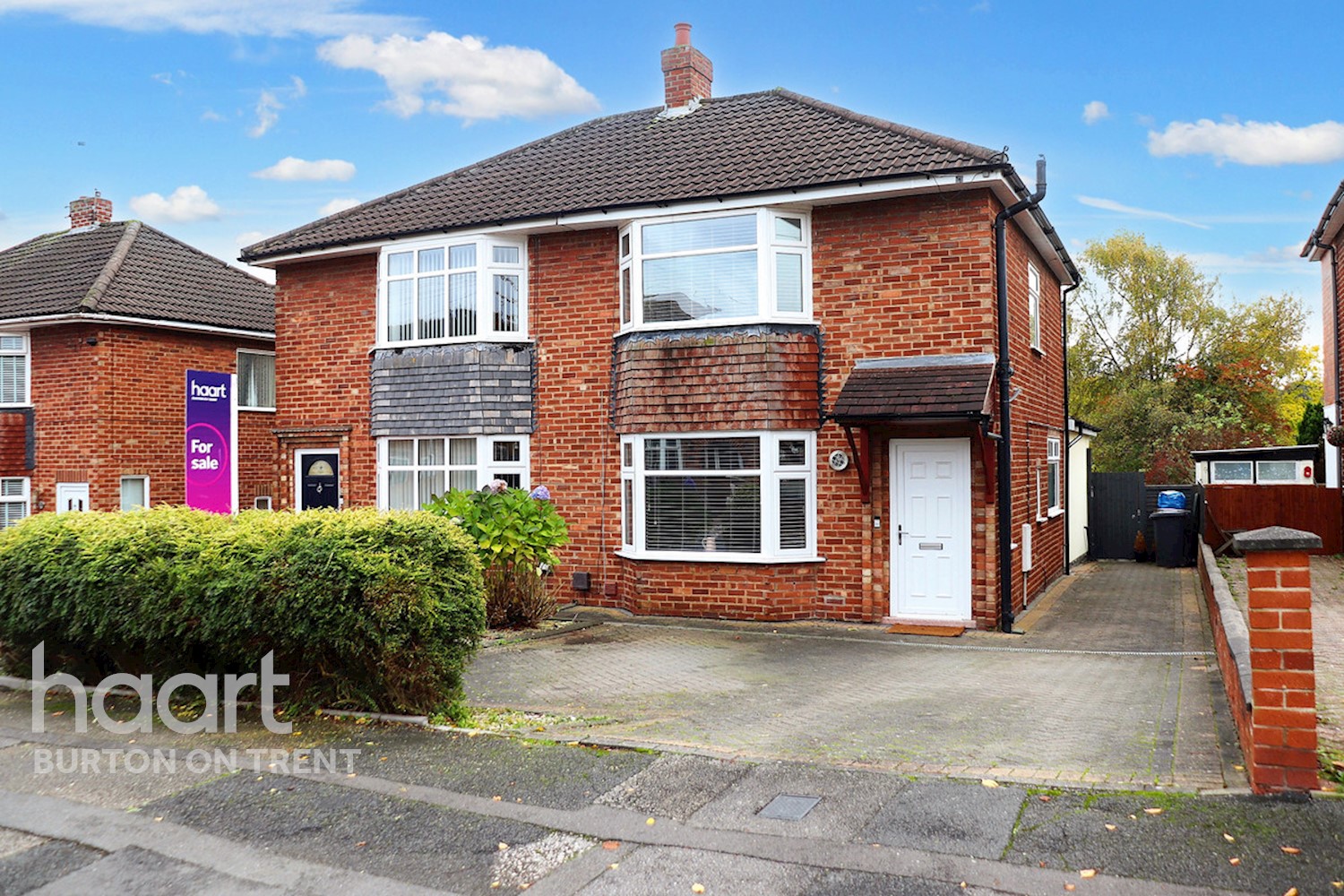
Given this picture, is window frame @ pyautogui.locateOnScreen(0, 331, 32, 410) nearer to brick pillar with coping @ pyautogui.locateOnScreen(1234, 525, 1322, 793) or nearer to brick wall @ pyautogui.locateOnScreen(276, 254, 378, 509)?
brick wall @ pyautogui.locateOnScreen(276, 254, 378, 509)

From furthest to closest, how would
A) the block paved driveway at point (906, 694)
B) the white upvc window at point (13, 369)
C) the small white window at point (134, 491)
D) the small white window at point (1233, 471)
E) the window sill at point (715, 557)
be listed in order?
1. the small white window at point (1233, 471)
2. the white upvc window at point (13, 369)
3. the small white window at point (134, 491)
4. the window sill at point (715, 557)
5. the block paved driveway at point (906, 694)

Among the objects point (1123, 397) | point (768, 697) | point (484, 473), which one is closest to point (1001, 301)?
point (768, 697)

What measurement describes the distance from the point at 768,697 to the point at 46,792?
15.4 feet

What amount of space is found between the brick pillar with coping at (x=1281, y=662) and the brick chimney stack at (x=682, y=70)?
40.3 ft

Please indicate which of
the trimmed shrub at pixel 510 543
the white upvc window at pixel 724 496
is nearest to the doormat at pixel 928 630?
the white upvc window at pixel 724 496

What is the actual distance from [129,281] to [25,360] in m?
2.28

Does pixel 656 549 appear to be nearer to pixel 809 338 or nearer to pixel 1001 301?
pixel 809 338

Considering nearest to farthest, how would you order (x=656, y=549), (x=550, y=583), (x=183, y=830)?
(x=183, y=830) → (x=656, y=549) → (x=550, y=583)

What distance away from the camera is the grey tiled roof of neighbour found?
18609 millimetres

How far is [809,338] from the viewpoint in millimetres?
11891

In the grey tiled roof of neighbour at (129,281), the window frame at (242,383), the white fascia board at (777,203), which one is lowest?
the window frame at (242,383)

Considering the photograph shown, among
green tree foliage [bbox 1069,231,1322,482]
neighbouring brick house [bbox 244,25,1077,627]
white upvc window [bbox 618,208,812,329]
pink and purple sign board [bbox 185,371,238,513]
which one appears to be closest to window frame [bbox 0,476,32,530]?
pink and purple sign board [bbox 185,371,238,513]

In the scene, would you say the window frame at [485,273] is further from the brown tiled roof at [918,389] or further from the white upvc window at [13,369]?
the white upvc window at [13,369]

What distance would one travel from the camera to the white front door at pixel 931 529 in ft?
37.6
